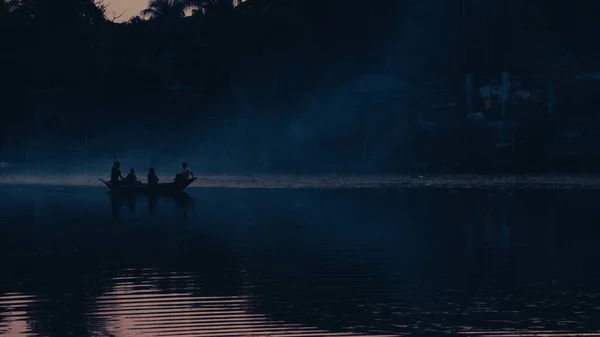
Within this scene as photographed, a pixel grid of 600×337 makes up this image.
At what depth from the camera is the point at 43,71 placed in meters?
80.0

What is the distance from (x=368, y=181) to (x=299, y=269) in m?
36.0

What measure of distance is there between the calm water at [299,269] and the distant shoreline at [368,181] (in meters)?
12.6

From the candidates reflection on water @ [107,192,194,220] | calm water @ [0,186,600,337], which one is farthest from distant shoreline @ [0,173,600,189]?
calm water @ [0,186,600,337]

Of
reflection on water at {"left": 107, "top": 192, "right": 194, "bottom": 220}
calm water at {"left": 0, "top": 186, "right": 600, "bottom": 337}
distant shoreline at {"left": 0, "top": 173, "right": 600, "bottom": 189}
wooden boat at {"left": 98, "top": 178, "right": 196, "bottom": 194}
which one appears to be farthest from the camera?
distant shoreline at {"left": 0, "top": 173, "right": 600, "bottom": 189}

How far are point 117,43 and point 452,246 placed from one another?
179ft

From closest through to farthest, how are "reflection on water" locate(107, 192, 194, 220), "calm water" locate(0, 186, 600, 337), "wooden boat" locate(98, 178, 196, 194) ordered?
1. "calm water" locate(0, 186, 600, 337)
2. "reflection on water" locate(107, 192, 194, 220)
3. "wooden boat" locate(98, 178, 196, 194)

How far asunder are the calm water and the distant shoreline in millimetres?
12604

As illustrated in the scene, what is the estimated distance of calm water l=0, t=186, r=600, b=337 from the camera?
20.1 meters

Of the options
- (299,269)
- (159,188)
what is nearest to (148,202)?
(159,188)

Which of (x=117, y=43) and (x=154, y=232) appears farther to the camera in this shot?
(x=117, y=43)

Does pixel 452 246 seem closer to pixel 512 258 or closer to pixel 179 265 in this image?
pixel 512 258

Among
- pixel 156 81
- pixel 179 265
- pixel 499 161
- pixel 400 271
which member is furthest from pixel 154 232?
pixel 156 81

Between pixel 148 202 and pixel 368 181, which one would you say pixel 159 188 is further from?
pixel 368 181

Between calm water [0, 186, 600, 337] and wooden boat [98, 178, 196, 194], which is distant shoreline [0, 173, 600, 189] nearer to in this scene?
wooden boat [98, 178, 196, 194]
